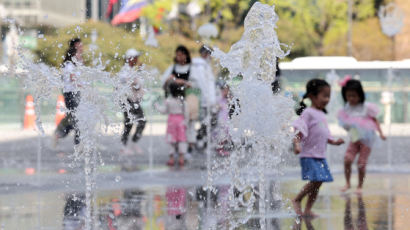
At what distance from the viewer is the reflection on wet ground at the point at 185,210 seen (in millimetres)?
6051

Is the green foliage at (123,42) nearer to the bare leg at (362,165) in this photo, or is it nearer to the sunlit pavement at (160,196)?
the sunlit pavement at (160,196)

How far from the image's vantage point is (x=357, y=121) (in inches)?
372

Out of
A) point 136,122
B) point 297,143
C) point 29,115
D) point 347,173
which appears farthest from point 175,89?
point 29,115

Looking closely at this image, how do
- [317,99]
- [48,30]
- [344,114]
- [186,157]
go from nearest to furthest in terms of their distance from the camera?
[317,99] < [344,114] < [186,157] < [48,30]

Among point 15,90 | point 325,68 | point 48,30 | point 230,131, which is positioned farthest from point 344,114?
point 48,30

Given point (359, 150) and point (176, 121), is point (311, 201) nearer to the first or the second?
point (359, 150)

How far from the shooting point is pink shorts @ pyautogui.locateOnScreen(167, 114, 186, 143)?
39.5 feet

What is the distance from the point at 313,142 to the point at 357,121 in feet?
7.35

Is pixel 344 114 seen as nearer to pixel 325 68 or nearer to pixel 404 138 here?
pixel 325 68

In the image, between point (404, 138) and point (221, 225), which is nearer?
point (221, 225)

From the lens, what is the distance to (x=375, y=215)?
6574 mm

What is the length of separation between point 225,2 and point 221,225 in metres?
36.0

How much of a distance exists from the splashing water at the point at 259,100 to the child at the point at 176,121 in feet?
17.6

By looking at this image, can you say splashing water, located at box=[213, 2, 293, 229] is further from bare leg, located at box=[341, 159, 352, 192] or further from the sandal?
the sandal
